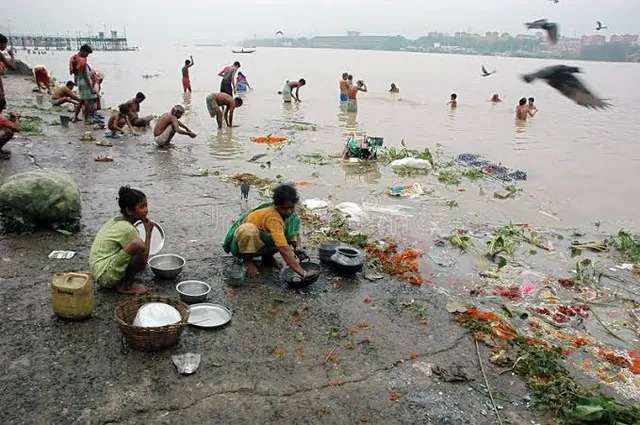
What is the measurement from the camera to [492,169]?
10844 mm

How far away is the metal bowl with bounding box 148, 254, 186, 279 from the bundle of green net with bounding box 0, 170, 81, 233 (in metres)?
Result: 1.49

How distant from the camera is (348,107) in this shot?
790 inches

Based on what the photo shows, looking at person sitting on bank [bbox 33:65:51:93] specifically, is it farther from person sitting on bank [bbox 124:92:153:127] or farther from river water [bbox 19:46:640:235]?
person sitting on bank [bbox 124:92:153:127]

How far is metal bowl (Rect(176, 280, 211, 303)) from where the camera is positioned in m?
4.31

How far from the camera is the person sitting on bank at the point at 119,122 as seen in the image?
11.7m

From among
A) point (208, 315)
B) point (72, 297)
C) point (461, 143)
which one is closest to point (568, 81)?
point (208, 315)

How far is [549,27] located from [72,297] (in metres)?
5.74

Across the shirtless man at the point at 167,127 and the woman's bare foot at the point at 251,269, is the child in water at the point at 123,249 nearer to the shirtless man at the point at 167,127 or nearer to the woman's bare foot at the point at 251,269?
the woman's bare foot at the point at 251,269

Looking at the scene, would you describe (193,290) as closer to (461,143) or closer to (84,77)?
(84,77)

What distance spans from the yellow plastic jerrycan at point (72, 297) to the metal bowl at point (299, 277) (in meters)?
1.75

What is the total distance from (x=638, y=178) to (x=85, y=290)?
12.8 m

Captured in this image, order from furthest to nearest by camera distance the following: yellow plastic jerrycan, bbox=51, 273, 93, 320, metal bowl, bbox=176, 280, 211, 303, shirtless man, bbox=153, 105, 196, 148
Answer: shirtless man, bbox=153, 105, 196, 148 < metal bowl, bbox=176, 280, 211, 303 < yellow plastic jerrycan, bbox=51, 273, 93, 320

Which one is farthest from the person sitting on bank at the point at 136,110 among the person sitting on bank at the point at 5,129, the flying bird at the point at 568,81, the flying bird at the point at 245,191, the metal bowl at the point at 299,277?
the flying bird at the point at 568,81

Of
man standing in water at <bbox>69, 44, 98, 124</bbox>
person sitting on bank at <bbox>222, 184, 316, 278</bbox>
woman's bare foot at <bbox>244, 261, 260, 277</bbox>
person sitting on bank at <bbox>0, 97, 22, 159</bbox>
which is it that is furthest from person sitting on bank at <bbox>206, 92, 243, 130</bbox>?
woman's bare foot at <bbox>244, 261, 260, 277</bbox>
